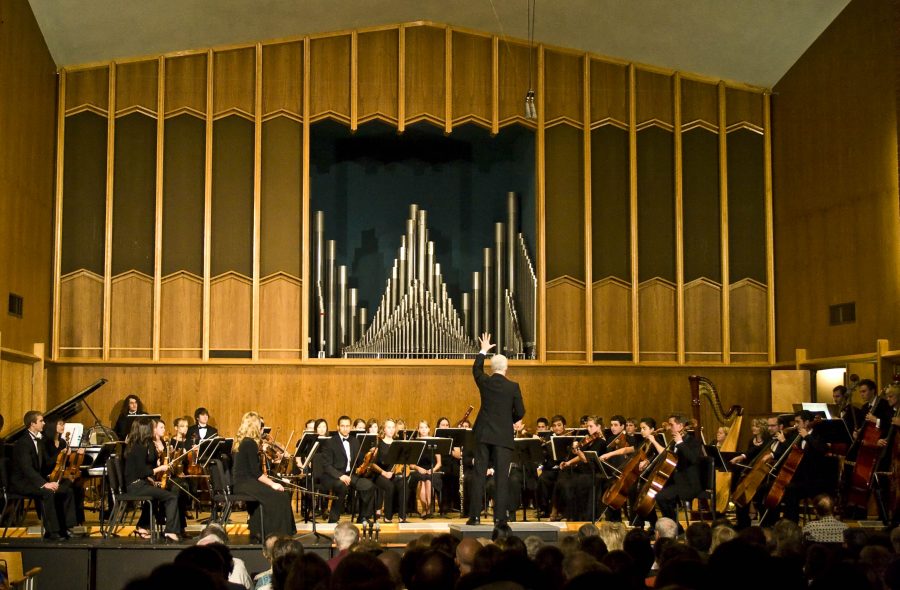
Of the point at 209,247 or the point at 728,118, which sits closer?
the point at 209,247

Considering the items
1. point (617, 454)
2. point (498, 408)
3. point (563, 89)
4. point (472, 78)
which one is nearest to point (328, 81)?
point (472, 78)

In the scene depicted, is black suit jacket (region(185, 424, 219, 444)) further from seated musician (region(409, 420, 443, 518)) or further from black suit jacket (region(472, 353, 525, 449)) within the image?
black suit jacket (region(472, 353, 525, 449))

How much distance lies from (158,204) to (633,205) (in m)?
6.66

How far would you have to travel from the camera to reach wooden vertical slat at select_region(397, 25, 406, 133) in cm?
1477

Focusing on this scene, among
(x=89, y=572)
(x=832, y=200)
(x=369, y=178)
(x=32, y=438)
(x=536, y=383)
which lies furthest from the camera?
(x=369, y=178)

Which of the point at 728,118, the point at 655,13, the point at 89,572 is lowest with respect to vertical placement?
the point at 89,572

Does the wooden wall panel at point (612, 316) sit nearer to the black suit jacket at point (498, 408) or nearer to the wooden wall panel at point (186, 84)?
the wooden wall panel at point (186, 84)

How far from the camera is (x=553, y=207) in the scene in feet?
49.0

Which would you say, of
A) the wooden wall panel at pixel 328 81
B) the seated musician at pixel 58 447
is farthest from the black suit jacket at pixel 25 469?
the wooden wall panel at pixel 328 81

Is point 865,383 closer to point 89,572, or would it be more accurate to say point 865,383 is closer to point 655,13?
point 655,13

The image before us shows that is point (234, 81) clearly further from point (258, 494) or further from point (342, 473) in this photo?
point (258, 494)

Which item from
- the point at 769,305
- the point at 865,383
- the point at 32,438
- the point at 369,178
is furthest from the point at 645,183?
the point at 32,438

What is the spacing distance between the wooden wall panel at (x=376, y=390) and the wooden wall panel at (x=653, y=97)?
367 centimetres

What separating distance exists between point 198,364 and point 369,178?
389 centimetres
